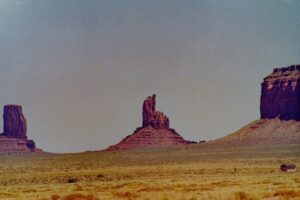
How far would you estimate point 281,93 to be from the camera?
130 metres

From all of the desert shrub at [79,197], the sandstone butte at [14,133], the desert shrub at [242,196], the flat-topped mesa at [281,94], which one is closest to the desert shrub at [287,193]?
the desert shrub at [242,196]

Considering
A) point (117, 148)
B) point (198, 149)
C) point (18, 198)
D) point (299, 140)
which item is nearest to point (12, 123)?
point (117, 148)

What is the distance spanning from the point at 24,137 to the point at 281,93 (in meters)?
78.2

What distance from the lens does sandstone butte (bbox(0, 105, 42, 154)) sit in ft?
540

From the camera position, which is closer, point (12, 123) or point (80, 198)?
point (80, 198)

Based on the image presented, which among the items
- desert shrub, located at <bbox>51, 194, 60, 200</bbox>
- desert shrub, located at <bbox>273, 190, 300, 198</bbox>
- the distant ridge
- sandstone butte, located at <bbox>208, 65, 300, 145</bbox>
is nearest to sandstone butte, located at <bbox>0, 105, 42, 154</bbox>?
the distant ridge

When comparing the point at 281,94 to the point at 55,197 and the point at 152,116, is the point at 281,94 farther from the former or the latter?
the point at 55,197

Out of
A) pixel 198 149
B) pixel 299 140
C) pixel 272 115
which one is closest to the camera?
pixel 299 140

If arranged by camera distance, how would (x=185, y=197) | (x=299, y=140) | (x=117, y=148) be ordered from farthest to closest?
(x=117, y=148) → (x=299, y=140) → (x=185, y=197)

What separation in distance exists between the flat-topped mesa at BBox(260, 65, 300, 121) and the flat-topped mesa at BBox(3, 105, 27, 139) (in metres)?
69.1

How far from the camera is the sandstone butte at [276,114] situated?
112375 mm

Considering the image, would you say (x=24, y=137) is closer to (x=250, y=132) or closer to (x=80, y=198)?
(x=250, y=132)

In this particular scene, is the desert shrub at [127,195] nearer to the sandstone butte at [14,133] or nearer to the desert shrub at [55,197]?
the desert shrub at [55,197]

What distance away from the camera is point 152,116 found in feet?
531
